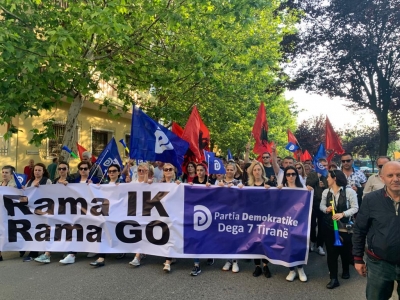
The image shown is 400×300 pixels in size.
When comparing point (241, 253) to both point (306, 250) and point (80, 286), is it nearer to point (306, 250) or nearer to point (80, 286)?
point (306, 250)

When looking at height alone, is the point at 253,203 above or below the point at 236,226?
above

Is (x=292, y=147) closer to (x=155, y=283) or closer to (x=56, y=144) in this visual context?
(x=155, y=283)

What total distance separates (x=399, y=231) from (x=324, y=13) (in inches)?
586

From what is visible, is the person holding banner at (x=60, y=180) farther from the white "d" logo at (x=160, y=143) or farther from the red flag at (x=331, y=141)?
the red flag at (x=331, y=141)

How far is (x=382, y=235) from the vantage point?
3246 millimetres

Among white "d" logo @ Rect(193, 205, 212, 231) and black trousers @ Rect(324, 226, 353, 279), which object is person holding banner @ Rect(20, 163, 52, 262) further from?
black trousers @ Rect(324, 226, 353, 279)

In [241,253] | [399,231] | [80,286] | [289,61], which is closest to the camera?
[399,231]

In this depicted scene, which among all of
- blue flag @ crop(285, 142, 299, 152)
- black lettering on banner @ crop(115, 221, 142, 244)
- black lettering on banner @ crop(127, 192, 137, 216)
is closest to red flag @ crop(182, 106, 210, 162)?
black lettering on banner @ crop(127, 192, 137, 216)

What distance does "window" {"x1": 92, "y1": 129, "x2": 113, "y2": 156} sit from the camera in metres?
18.1

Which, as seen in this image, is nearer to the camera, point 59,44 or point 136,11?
point 59,44

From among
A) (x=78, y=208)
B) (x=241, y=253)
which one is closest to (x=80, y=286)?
(x=78, y=208)

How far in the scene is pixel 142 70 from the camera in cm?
947

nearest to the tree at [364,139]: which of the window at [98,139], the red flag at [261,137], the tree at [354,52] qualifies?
the tree at [354,52]

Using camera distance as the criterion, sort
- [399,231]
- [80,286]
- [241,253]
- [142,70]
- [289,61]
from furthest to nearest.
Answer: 1. [289,61]
2. [142,70]
3. [241,253]
4. [80,286]
5. [399,231]
